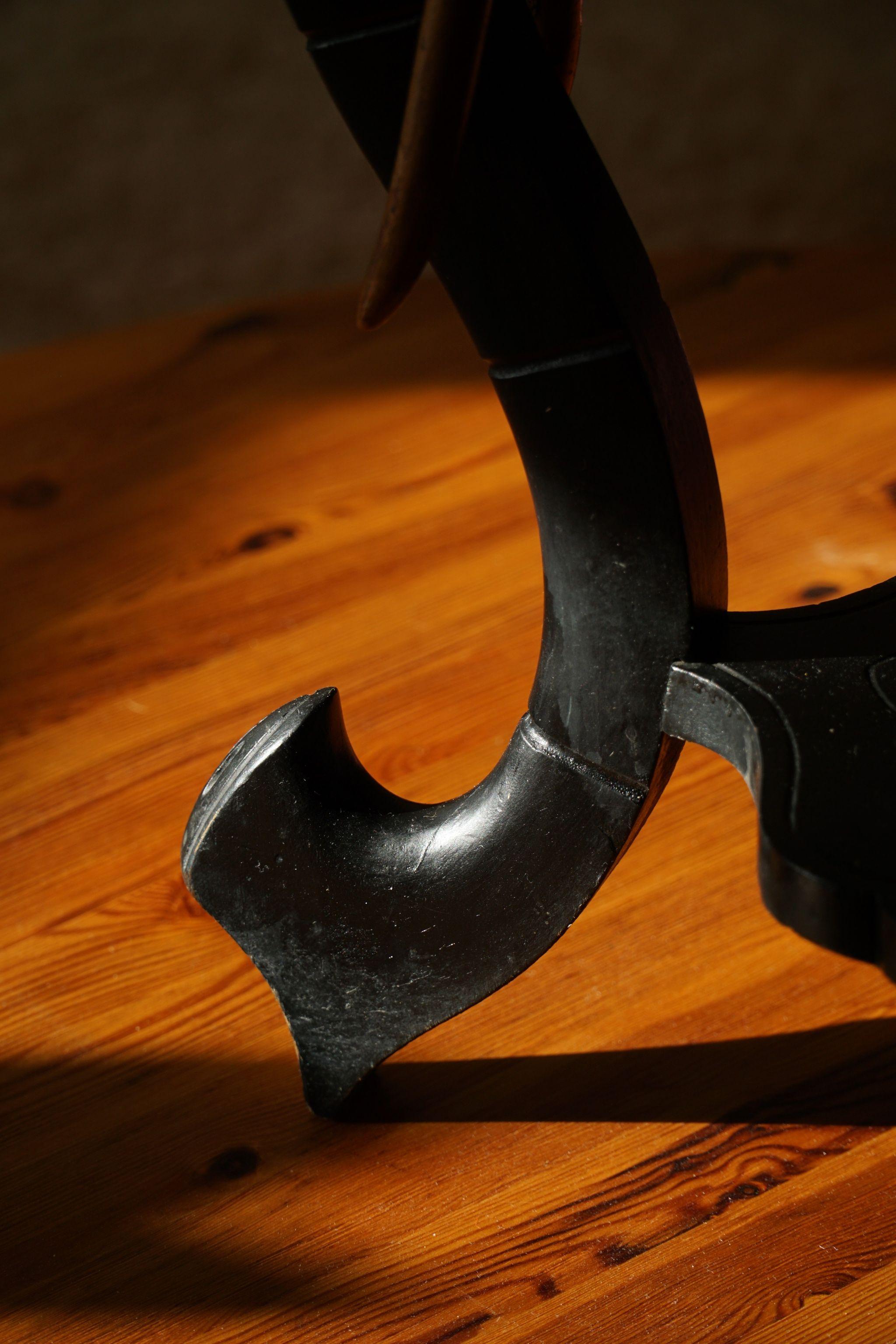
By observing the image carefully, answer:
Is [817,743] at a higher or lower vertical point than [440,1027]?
higher

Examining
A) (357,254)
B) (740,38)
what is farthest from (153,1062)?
(740,38)

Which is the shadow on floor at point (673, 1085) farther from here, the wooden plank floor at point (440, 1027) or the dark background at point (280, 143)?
the dark background at point (280, 143)

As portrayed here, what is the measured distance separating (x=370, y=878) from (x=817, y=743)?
19 centimetres

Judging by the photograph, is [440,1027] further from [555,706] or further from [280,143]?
[280,143]

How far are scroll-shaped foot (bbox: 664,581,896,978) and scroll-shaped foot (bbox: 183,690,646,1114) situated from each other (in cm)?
7

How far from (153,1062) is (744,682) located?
0.31 meters

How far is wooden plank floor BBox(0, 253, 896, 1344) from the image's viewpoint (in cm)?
47

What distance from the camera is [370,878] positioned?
0.51 metres

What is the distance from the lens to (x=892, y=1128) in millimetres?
505

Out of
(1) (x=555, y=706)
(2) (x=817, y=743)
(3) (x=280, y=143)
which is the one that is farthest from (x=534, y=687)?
(3) (x=280, y=143)

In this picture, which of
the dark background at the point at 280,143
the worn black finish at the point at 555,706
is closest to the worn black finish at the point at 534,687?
the worn black finish at the point at 555,706

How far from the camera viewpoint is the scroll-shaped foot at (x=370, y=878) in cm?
49

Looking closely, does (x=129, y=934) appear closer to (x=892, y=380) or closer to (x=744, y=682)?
(x=744, y=682)

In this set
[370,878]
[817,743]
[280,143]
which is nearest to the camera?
[817,743]
